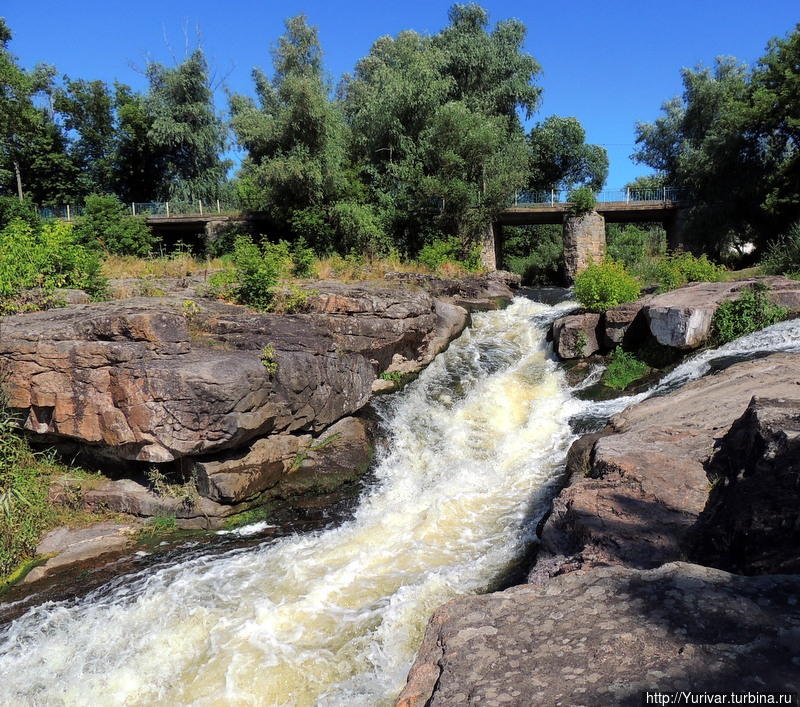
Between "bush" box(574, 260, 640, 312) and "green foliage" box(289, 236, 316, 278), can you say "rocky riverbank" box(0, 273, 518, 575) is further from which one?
"green foliage" box(289, 236, 316, 278)

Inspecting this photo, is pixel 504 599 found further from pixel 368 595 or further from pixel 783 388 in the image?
pixel 783 388

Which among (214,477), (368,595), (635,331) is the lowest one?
(368,595)

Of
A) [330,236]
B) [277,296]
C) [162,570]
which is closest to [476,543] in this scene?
[162,570]

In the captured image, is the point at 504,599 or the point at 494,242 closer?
the point at 504,599

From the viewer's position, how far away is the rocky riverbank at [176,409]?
7.40 m

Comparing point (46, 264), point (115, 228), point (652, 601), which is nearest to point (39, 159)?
point (115, 228)

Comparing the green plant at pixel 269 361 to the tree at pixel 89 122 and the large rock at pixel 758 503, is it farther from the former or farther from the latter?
the tree at pixel 89 122

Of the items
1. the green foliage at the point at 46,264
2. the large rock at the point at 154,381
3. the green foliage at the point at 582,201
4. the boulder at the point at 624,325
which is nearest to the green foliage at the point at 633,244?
the green foliage at the point at 582,201

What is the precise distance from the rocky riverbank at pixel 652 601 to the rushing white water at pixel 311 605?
1.54m

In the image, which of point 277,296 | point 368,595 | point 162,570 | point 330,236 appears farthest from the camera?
point 330,236

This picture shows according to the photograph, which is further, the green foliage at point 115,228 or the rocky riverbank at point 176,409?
the green foliage at point 115,228

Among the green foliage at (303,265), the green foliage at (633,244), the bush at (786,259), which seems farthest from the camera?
the green foliage at (633,244)

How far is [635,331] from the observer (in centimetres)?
1155

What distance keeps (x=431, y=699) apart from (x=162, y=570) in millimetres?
4909
